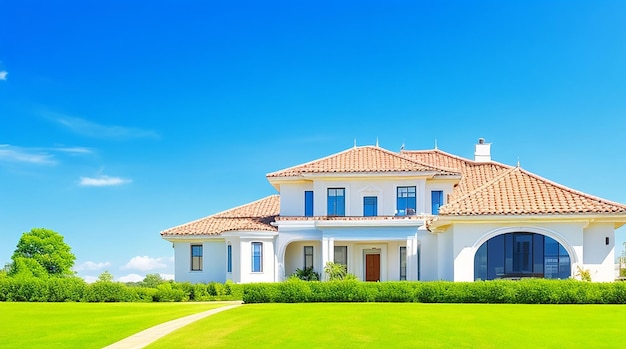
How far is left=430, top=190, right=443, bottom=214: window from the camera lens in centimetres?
3866

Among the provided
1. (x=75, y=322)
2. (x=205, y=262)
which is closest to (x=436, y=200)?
(x=205, y=262)

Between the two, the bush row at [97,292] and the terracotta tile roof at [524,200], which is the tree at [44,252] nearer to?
the bush row at [97,292]

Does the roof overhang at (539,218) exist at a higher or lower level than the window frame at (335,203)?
lower

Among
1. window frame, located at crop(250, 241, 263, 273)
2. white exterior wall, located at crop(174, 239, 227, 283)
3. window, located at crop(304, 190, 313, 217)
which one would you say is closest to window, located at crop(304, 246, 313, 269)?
window, located at crop(304, 190, 313, 217)

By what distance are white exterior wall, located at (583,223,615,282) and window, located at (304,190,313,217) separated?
16386mm

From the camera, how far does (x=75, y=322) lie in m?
21.3

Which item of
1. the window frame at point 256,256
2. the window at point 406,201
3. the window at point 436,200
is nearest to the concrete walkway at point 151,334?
the window frame at point 256,256

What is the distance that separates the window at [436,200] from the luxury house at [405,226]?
6 centimetres

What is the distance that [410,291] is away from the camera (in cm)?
2516

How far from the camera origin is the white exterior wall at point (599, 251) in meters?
28.6

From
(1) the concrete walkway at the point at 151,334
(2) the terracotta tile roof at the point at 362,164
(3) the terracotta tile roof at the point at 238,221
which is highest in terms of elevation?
(2) the terracotta tile roof at the point at 362,164

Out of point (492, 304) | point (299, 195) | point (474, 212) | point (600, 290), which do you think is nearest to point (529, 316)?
point (492, 304)

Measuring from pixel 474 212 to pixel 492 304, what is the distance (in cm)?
578

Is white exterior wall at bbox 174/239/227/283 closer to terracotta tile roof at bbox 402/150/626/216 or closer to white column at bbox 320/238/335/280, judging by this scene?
white column at bbox 320/238/335/280
